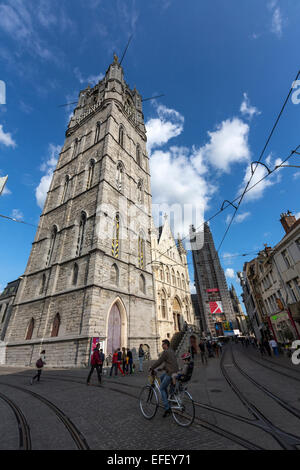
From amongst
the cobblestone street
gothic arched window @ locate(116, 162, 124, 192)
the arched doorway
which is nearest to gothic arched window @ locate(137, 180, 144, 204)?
gothic arched window @ locate(116, 162, 124, 192)

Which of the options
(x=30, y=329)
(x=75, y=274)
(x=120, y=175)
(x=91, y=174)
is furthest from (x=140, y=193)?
(x=30, y=329)

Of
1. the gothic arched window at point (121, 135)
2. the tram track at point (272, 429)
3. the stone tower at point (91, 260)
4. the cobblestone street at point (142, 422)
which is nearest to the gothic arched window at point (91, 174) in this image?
the stone tower at point (91, 260)

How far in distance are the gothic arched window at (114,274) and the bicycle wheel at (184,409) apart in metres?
11.9

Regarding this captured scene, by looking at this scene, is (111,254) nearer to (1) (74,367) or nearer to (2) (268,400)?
(1) (74,367)

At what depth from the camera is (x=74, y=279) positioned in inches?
604

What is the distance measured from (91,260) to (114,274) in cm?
237

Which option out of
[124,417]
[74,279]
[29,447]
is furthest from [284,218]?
[29,447]

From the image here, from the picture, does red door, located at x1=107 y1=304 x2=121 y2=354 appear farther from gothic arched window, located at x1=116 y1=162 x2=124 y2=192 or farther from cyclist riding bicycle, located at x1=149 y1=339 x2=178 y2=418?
gothic arched window, located at x1=116 y1=162 x2=124 y2=192

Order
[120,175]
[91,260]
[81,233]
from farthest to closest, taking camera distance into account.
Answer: [120,175] → [81,233] → [91,260]

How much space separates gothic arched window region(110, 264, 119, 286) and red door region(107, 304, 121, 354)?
5.91 ft

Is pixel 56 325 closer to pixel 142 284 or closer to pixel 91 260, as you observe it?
pixel 91 260

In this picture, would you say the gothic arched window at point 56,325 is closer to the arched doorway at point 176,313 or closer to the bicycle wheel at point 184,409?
the bicycle wheel at point 184,409

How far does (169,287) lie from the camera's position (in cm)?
2919

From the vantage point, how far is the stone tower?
13414 mm
